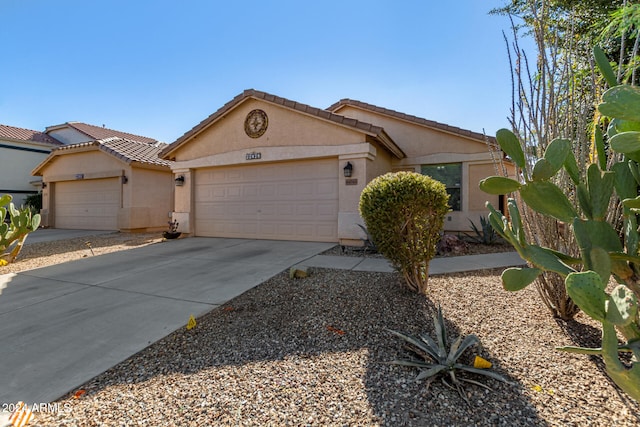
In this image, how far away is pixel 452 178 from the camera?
10125mm

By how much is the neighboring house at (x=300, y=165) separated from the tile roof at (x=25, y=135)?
57.5 ft

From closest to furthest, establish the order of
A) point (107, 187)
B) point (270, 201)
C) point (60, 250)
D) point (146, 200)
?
1. point (60, 250)
2. point (270, 201)
3. point (146, 200)
4. point (107, 187)

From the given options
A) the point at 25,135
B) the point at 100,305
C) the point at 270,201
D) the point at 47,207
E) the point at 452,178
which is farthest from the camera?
the point at 25,135

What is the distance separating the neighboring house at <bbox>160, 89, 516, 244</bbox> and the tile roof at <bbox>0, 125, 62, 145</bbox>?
17.5 m

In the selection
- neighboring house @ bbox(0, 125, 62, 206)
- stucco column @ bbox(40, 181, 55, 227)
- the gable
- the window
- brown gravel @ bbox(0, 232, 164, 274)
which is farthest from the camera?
neighboring house @ bbox(0, 125, 62, 206)

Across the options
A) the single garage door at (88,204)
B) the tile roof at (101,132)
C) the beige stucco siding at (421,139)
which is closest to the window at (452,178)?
the beige stucco siding at (421,139)

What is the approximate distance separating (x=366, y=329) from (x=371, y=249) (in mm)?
4172

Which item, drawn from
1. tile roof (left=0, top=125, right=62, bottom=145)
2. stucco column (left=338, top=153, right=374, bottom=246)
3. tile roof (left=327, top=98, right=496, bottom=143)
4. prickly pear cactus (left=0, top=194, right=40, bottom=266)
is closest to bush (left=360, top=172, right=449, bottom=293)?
stucco column (left=338, top=153, right=374, bottom=246)

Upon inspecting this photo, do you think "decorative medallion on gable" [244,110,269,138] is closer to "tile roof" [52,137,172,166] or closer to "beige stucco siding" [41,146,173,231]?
"tile roof" [52,137,172,166]

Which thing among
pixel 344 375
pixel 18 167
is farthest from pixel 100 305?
pixel 18 167

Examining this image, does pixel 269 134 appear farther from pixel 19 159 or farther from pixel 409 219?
pixel 19 159

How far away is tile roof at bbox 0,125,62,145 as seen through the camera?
19.7 meters

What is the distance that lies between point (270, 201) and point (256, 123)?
2647 mm

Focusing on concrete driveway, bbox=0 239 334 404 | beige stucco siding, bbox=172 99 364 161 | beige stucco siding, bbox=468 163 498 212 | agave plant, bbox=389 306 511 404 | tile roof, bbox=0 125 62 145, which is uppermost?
tile roof, bbox=0 125 62 145
